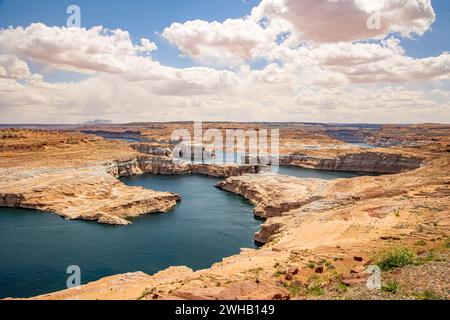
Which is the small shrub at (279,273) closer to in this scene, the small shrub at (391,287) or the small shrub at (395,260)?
the small shrub at (395,260)

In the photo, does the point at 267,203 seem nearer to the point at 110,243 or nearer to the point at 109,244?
the point at 110,243

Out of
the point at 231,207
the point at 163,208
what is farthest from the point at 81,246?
the point at 231,207

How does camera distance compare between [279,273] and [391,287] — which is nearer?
[391,287]

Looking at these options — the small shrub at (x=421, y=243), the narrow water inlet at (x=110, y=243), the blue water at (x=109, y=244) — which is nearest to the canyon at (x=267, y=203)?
the small shrub at (x=421, y=243)

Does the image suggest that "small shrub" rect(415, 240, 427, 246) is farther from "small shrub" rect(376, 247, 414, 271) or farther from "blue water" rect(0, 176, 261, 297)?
"blue water" rect(0, 176, 261, 297)

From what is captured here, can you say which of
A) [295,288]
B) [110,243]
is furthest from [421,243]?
[110,243]

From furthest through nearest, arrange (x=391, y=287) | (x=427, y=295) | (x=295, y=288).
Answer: (x=295, y=288) → (x=391, y=287) → (x=427, y=295)
